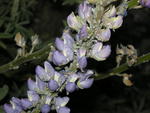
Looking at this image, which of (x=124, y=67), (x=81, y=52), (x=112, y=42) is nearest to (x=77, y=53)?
(x=81, y=52)

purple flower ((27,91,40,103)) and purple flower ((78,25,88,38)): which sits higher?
purple flower ((78,25,88,38))

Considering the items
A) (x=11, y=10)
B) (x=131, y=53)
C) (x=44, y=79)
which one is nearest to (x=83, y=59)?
(x=44, y=79)

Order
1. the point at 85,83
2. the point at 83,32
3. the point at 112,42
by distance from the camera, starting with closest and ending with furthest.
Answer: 1. the point at 83,32
2. the point at 85,83
3. the point at 112,42

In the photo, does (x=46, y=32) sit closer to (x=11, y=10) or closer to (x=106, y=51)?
(x=11, y=10)

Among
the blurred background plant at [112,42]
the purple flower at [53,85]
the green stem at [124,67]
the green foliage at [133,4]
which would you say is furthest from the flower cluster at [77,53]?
the blurred background plant at [112,42]

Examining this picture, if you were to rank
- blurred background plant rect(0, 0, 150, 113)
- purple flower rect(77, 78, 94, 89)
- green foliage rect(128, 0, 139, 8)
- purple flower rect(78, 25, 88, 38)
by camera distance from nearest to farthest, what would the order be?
purple flower rect(78, 25, 88, 38)
purple flower rect(77, 78, 94, 89)
green foliage rect(128, 0, 139, 8)
blurred background plant rect(0, 0, 150, 113)

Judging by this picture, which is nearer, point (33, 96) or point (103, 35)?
point (103, 35)

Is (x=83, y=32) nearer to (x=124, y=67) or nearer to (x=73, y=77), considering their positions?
(x=73, y=77)

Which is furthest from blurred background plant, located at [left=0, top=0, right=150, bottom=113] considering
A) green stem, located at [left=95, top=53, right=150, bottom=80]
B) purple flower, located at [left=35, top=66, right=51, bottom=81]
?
purple flower, located at [left=35, top=66, right=51, bottom=81]

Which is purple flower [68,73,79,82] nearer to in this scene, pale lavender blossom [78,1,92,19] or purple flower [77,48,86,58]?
purple flower [77,48,86,58]
